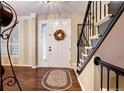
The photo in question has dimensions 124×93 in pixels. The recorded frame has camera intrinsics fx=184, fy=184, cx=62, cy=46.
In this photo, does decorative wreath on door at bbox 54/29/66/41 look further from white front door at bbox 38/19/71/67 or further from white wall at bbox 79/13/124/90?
white wall at bbox 79/13/124/90

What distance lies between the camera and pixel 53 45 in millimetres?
8305

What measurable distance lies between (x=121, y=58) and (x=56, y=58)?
225 inches

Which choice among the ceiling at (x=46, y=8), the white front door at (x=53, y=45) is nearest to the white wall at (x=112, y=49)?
the ceiling at (x=46, y=8)

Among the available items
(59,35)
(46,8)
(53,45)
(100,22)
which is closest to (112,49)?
(100,22)

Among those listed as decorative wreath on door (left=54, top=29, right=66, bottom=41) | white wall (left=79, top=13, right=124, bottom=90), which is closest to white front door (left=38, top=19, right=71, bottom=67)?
decorative wreath on door (left=54, top=29, right=66, bottom=41)

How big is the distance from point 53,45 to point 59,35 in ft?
1.75

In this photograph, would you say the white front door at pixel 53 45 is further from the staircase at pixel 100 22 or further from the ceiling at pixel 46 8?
the staircase at pixel 100 22

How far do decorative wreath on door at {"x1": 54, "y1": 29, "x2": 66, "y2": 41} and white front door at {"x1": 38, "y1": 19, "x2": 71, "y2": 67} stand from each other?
103mm

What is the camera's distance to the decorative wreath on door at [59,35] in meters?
8.19

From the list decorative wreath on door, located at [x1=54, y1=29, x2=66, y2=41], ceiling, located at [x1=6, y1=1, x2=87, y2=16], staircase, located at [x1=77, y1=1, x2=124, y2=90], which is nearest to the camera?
staircase, located at [x1=77, y1=1, x2=124, y2=90]

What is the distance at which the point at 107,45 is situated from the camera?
2.54 m

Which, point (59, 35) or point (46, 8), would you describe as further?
point (59, 35)

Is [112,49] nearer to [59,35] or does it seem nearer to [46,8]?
[46,8]

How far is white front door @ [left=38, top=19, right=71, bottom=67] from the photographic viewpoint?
8.21 metres
